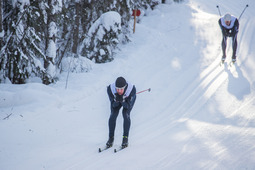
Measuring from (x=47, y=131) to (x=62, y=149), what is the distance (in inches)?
45.3

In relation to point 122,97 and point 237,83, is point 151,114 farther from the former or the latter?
point 237,83

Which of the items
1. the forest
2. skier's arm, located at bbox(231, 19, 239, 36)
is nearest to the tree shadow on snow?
skier's arm, located at bbox(231, 19, 239, 36)

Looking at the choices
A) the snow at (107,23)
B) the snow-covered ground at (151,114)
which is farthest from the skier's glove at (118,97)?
the snow at (107,23)

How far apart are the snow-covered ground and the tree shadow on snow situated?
3 cm

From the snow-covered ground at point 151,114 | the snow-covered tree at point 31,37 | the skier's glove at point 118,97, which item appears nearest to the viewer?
the snow-covered ground at point 151,114

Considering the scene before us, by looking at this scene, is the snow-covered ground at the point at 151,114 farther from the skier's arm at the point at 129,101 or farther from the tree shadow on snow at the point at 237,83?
the skier's arm at the point at 129,101

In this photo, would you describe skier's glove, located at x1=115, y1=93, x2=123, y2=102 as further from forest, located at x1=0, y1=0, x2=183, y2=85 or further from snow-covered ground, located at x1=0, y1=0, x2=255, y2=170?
forest, located at x1=0, y1=0, x2=183, y2=85

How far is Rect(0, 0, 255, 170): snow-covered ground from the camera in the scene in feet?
16.9

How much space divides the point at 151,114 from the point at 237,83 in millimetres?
3402

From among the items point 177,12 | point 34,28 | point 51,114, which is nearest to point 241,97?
point 51,114

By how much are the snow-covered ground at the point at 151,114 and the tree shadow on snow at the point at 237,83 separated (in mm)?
31

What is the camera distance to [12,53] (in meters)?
8.24

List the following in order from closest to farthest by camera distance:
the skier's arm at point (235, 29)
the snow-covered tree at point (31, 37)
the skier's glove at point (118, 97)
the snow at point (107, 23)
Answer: the skier's glove at point (118, 97)
the snow-covered tree at point (31, 37)
the skier's arm at point (235, 29)
the snow at point (107, 23)

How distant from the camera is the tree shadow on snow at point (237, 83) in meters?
8.25
